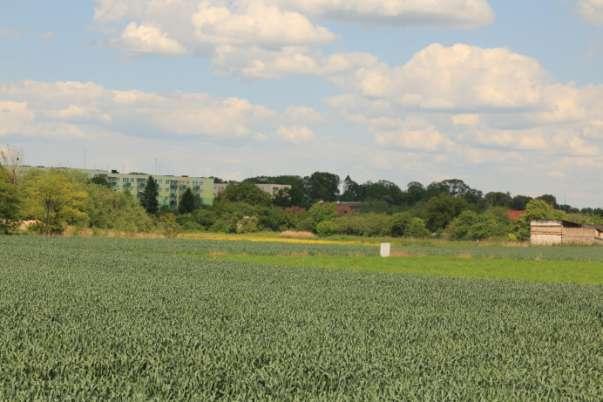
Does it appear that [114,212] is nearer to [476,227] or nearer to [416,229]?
[416,229]

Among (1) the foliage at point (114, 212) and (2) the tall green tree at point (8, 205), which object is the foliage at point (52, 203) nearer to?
(2) the tall green tree at point (8, 205)

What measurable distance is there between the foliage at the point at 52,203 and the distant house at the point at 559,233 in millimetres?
60381

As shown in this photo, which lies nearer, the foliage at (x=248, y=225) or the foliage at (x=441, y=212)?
the foliage at (x=248, y=225)

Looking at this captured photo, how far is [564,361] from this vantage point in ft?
60.1

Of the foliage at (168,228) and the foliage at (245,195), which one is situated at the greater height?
the foliage at (245,195)

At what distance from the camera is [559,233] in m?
124

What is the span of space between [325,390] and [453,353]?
4.45m

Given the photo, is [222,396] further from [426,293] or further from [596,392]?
[426,293]

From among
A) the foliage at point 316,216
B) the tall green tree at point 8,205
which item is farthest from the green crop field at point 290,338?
the foliage at point 316,216

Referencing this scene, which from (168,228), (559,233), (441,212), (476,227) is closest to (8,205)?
(168,228)

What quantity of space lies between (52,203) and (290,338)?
8430cm

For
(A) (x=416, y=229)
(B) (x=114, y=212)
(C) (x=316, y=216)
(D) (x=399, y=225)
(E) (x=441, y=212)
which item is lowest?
(A) (x=416, y=229)

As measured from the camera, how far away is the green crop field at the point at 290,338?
1466 cm

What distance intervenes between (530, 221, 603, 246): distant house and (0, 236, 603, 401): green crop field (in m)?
87.7
